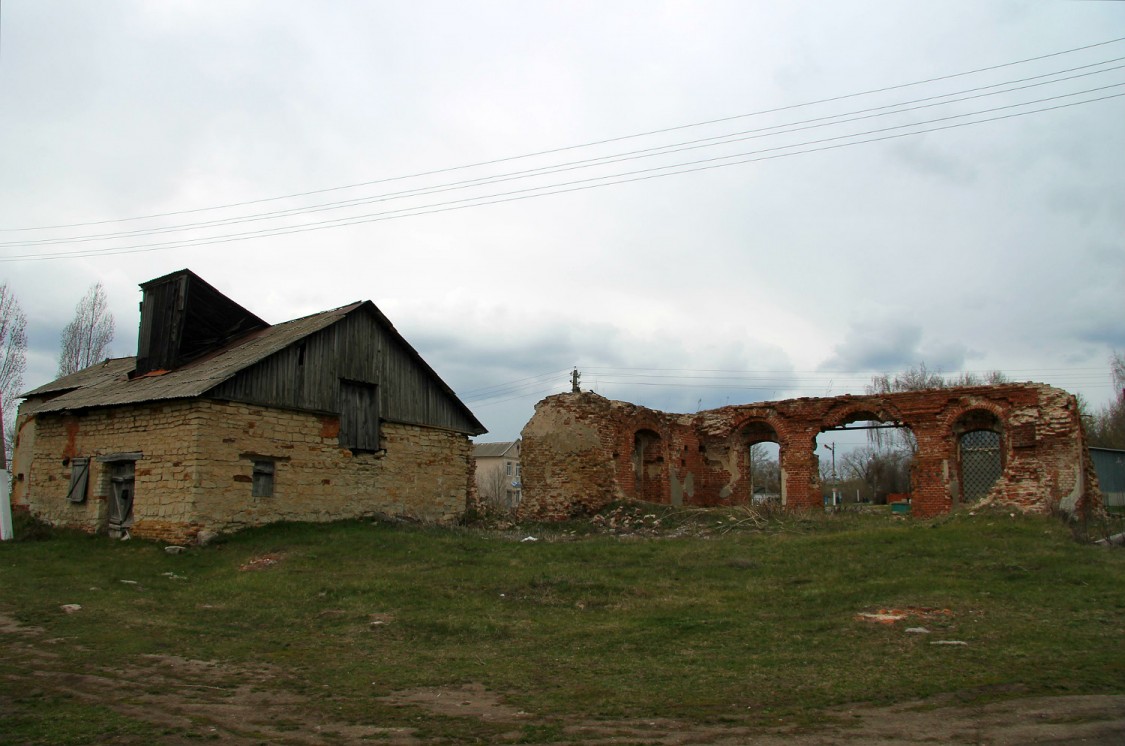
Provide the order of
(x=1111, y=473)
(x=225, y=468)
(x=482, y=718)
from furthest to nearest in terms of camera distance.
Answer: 1. (x=1111, y=473)
2. (x=225, y=468)
3. (x=482, y=718)

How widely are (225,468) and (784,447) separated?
15489 mm

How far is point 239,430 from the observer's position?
15.5m

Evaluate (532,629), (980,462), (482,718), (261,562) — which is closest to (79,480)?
(261,562)

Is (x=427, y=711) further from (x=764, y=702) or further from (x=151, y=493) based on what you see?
(x=151, y=493)

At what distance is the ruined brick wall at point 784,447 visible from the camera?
17469 mm

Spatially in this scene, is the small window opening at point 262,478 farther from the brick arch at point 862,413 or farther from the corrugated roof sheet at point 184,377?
the brick arch at point 862,413

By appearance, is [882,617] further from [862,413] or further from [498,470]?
[498,470]

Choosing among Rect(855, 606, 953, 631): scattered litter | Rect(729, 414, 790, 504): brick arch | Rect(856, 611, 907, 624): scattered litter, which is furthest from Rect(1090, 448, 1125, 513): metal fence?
Rect(856, 611, 907, 624): scattered litter

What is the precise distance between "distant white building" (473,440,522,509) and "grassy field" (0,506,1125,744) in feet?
137

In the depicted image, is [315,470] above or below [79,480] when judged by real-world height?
above

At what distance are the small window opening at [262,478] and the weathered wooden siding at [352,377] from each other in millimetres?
1276

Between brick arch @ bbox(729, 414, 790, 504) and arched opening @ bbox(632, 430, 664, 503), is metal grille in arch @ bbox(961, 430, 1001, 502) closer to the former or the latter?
brick arch @ bbox(729, 414, 790, 504)

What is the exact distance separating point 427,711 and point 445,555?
8014mm

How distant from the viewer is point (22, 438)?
20.2 meters
